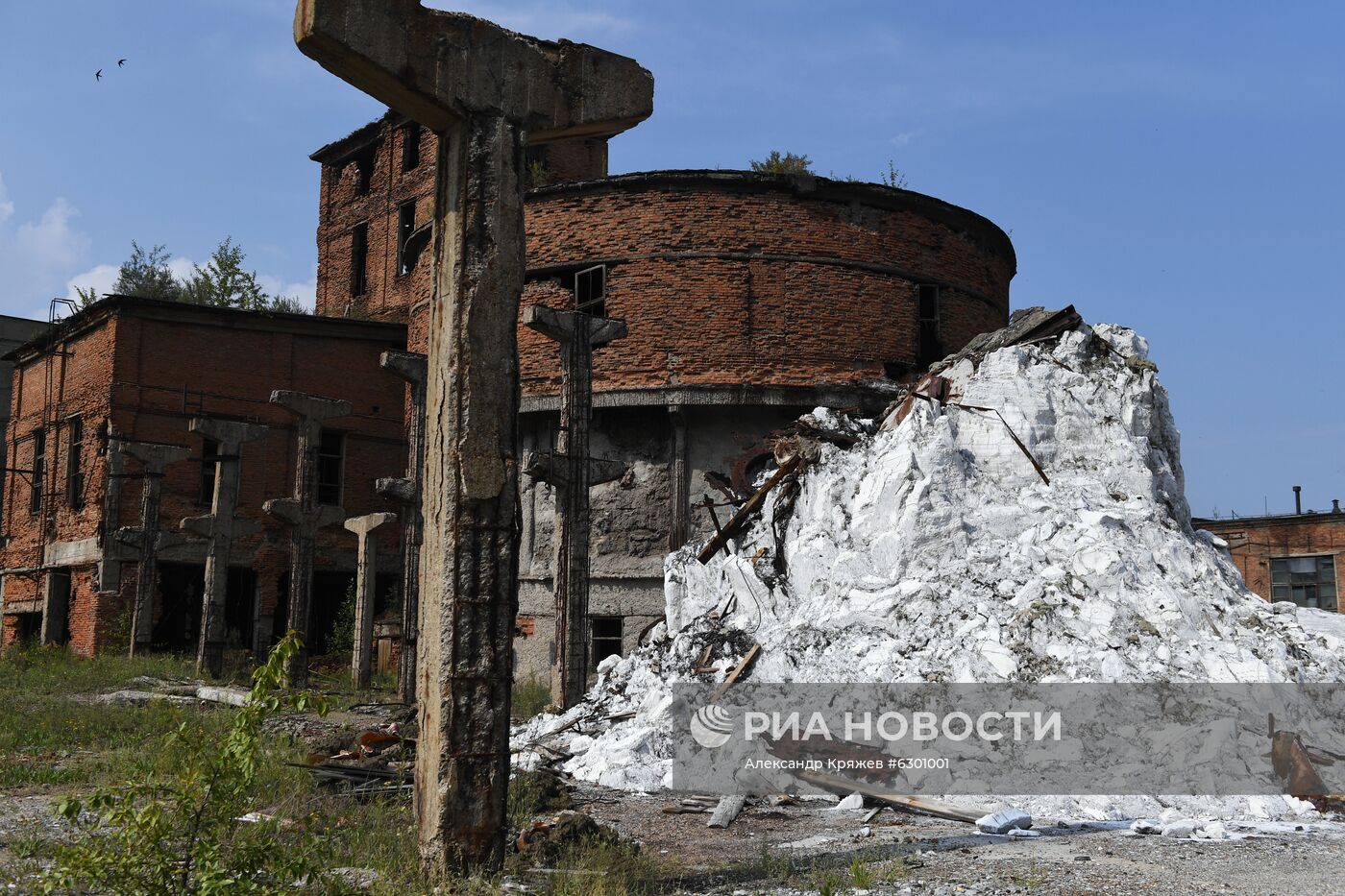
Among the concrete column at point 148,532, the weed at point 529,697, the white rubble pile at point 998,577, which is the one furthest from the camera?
the concrete column at point 148,532

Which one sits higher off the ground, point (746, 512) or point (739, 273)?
point (739, 273)

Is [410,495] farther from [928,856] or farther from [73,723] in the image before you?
[928,856]

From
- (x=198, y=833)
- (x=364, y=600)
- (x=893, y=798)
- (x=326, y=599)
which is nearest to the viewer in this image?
(x=198, y=833)

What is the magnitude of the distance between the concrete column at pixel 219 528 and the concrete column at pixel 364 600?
2.18 meters

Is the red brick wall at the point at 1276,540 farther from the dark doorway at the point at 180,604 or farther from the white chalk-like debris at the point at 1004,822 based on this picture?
the white chalk-like debris at the point at 1004,822

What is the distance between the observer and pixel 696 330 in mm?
17875

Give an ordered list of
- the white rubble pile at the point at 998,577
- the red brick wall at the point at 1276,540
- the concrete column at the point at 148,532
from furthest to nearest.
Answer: the red brick wall at the point at 1276,540 → the concrete column at the point at 148,532 → the white rubble pile at the point at 998,577

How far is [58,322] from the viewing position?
25703mm

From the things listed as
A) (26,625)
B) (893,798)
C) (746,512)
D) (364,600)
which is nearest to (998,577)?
(893,798)

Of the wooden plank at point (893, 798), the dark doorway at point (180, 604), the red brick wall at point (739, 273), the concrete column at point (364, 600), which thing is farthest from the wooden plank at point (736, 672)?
the dark doorway at point (180, 604)

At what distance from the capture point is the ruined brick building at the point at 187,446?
22.7 meters

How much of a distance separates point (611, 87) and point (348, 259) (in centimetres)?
2520

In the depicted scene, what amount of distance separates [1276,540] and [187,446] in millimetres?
30509

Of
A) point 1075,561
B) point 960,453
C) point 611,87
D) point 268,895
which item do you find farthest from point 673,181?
point 268,895
